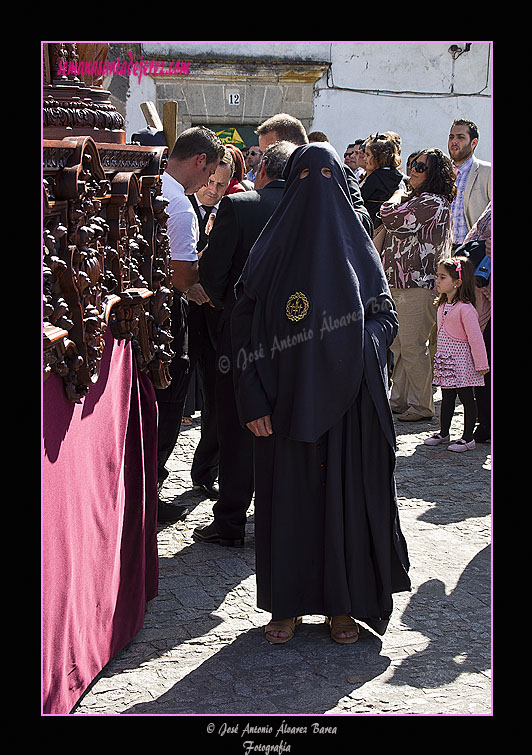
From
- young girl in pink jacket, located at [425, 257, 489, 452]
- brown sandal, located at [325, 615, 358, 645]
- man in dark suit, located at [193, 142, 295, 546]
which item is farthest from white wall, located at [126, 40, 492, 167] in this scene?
brown sandal, located at [325, 615, 358, 645]

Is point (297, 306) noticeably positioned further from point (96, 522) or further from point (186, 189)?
point (186, 189)

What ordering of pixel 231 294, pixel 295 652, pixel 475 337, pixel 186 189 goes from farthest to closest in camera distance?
1. pixel 475 337
2. pixel 186 189
3. pixel 231 294
4. pixel 295 652

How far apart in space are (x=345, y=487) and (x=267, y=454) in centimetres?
33

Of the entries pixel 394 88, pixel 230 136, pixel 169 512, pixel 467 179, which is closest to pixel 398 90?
pixel 394 88

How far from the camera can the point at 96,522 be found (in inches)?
128

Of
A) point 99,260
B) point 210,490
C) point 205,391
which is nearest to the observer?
point 99,260

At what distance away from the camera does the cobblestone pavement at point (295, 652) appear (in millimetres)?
3225

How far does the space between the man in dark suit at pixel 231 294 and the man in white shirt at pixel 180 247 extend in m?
0.19

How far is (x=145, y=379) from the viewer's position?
3904 millimetres

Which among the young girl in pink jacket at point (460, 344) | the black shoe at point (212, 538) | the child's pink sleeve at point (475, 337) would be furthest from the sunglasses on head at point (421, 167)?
the black shoe at point (212, 538)

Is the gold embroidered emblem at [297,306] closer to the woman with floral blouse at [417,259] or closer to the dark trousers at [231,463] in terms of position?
the dark trousers at [231,463]

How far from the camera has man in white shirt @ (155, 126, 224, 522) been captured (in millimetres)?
4742

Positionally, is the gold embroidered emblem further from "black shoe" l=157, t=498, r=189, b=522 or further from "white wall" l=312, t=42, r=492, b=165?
"white wall" l=312, t=42, r=492, b=165

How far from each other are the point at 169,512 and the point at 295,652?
69.3 inches
